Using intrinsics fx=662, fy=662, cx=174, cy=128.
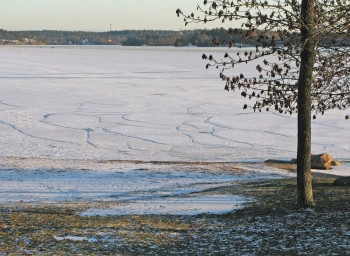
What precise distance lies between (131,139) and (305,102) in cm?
1218

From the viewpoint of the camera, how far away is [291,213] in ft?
32.8

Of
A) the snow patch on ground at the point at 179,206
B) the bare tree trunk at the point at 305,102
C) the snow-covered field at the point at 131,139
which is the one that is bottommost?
the snow-covered field at the point at 131,139

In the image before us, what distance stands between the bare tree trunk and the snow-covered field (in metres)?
1.95

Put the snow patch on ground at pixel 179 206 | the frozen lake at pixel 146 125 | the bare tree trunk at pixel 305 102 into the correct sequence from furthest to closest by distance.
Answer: the frozen lake at pixel 146 125 → the snow patch on ground at pixel 179 206 → the bare tree trunk at pixel 305 102

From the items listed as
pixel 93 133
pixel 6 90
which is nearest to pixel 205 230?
pixel 93 133

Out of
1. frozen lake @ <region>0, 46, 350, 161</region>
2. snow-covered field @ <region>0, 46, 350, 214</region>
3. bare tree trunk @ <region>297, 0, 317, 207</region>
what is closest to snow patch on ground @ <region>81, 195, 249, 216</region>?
snow-covered field @ <region>0, 46, 350, 214</region>

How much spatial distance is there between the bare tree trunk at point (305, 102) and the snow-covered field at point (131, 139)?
1946mm

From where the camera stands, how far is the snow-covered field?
1427 centimetres

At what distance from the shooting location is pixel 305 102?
9.59m

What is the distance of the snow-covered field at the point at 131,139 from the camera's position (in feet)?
46.8

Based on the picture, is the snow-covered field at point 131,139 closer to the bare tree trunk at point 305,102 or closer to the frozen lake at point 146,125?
the frozen lake at point 146,125

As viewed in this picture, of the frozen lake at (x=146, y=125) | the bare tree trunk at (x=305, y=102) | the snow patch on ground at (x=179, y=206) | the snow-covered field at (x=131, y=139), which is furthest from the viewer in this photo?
the frozen lake at (x=146, y=125)

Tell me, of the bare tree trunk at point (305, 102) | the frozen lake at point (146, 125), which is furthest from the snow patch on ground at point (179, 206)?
the frozen lake at point (146, 125)

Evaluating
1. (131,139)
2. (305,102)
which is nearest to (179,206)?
(305,102)
